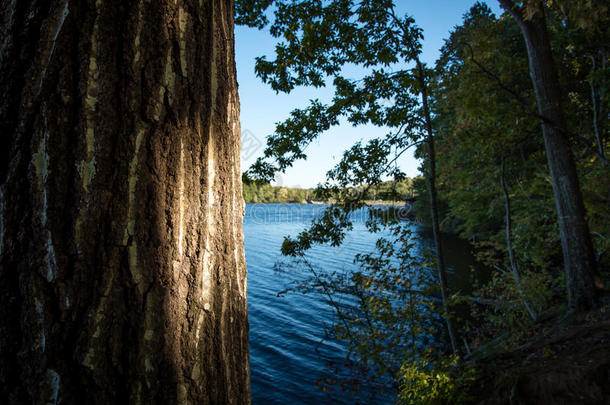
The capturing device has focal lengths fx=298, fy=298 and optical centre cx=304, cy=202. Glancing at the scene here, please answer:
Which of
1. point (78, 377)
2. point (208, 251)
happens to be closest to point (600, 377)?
point (208, 251)

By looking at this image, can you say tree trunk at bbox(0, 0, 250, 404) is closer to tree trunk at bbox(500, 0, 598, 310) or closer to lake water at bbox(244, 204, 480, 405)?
lake water at bbox(244, 204, 480, 405)

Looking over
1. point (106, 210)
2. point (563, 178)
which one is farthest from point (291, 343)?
point (106, 210)

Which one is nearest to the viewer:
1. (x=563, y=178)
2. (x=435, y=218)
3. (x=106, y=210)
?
(x=106, y=210)

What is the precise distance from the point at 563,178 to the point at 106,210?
22.0 ft

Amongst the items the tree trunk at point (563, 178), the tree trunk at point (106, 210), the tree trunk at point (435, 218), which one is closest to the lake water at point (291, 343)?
the tree trunk at point (435, 218)

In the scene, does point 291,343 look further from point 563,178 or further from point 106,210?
point 106,210

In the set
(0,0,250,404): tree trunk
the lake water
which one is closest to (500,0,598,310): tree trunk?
the lake water

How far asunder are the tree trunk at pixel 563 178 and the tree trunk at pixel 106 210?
6.44 metres

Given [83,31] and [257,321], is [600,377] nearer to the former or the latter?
[83,31]

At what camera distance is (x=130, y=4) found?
0.80 m

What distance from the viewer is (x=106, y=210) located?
0.75 meters

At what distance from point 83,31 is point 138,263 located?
0.60 metres

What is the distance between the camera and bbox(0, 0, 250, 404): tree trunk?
69cm

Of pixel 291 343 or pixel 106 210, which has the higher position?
pixel 106 210
